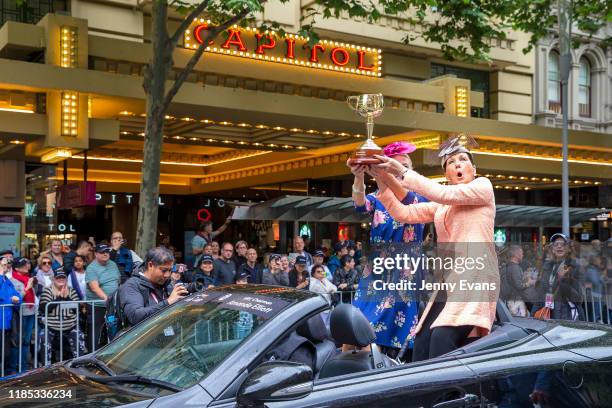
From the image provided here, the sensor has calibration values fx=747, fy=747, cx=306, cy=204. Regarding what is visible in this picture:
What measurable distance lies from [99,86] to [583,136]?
47.5 feet

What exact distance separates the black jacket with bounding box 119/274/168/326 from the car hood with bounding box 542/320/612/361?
324cm

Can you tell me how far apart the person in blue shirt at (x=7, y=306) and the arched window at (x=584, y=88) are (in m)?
21.6

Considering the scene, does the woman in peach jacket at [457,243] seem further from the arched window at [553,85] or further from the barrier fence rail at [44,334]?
the arched window at [553,85]

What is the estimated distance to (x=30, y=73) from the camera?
1324 cm

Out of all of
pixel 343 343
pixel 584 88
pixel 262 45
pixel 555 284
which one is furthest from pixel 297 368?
pixel 584 88

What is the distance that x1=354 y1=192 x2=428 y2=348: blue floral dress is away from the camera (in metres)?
5.01

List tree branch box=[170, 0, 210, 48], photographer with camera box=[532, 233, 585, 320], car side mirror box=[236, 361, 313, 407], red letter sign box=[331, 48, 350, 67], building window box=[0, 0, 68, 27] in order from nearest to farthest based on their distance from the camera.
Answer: car side mirror box=[236, 361, 313, 407], photographer with camera box=[532, 233, 585, 320], tree branch box=[170, 0, 210, 48], building window box=[0, 0, 68, 27], red letter sign box=[331, 48, 350, 67]

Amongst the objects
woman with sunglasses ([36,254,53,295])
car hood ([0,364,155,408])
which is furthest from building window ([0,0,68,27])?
car hood ([0,364,155,408])

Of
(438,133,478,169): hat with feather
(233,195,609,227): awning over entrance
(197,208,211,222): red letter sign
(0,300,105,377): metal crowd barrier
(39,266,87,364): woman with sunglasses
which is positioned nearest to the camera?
(438,133,478,169): hat with feather

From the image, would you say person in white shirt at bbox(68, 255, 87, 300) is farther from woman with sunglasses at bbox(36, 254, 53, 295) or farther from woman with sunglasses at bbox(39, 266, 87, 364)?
woman with sunglasses at bbox(39, 266, 87, 364)

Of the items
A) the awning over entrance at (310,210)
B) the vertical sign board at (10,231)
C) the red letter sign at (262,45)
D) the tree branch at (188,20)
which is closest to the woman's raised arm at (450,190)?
the tree branch at (188,20)

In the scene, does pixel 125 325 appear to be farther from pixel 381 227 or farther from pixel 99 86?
pixel 99 86

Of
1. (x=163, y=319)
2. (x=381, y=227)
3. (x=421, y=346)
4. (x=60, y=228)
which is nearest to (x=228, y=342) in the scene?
(x=163, y=319)

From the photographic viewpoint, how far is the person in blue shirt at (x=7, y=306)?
889cm
